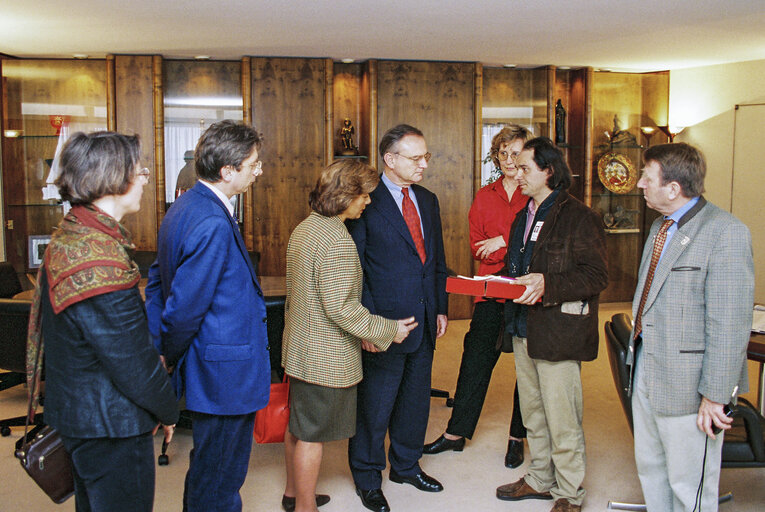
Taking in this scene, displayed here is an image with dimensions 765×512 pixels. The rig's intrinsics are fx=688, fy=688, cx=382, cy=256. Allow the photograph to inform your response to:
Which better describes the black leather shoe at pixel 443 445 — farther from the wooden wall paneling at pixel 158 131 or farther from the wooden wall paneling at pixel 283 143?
the wooden wall paneling at pixel 158 131

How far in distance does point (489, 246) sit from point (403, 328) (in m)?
0.95

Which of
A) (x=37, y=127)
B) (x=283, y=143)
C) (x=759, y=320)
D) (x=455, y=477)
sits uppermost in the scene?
(x=37, y=127)

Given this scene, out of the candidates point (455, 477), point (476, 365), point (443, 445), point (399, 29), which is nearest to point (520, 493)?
point (455, 477)

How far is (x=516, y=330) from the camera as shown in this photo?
310 cm

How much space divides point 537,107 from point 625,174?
1308 mm

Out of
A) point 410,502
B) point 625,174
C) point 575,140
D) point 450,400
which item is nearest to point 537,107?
point 575,140

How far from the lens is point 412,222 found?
3262mm


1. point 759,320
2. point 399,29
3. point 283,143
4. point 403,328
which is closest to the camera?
point 403,328

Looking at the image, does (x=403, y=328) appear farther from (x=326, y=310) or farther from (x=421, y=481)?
(x=421, y=481)

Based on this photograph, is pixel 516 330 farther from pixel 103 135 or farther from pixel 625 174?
pixel 625 174

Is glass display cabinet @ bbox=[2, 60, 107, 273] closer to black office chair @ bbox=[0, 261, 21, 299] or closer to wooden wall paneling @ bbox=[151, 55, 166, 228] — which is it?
wooden wall paneling @ bbox=[151, 55, 166, 228]

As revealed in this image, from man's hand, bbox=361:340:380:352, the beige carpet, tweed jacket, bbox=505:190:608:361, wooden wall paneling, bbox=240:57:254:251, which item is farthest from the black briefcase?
wooden wall paneling, bbox=240:57:254:251

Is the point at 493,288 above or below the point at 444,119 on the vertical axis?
below

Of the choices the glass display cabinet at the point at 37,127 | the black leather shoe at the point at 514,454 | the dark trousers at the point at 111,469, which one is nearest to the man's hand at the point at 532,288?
the black leather shoe at the point at 514,454
